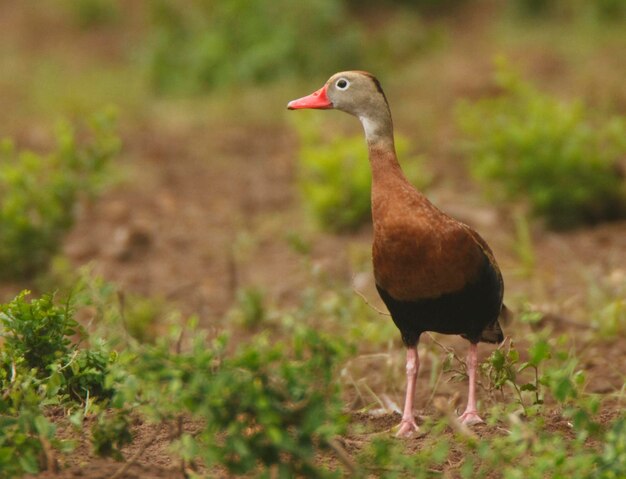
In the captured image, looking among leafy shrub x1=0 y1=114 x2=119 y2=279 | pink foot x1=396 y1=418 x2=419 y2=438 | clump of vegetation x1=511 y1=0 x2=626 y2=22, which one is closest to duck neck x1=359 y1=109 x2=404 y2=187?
pink foot x1=396 y1=418 x2=419 y2=438

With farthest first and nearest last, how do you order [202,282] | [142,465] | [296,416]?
[202,282] → [142,465] → [296,416]

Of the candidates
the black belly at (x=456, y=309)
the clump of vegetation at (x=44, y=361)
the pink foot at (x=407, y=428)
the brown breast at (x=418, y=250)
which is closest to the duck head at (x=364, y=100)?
the brown breast at (x=418, y=250)

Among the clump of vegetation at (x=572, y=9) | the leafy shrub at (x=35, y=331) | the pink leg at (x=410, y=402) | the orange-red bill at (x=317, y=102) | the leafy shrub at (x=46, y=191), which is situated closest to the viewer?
the leafy shrub at (x=35, y=331)

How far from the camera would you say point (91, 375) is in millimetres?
3586

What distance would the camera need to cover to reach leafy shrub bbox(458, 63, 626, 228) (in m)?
6.54

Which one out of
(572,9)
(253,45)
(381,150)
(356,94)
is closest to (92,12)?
(253,45)

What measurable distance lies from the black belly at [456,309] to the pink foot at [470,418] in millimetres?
259

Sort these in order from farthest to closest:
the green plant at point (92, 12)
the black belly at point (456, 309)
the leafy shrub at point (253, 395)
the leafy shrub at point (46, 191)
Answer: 1. the green plant at point (92, 12)
2. the leafy shrub at point (46, 191)
3. the black belly at point (456, 309)
4. the leafy shrub at point (253, 395)

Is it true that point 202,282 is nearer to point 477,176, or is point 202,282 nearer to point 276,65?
point 477,176

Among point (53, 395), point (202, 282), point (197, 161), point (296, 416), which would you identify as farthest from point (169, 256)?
point (296, 416)

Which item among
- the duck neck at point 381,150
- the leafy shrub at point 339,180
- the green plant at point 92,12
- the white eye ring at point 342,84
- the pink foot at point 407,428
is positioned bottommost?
the pink foot at point 407,428

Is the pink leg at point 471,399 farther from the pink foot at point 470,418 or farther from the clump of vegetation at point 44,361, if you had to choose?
the clump of vegetation at point 44,361

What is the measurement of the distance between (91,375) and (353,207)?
A: 12.4ft

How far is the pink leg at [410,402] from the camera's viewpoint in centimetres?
375
